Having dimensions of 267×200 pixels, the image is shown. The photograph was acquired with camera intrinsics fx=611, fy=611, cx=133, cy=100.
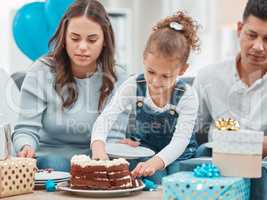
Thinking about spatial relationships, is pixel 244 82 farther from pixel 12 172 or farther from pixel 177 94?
pixel 12 172

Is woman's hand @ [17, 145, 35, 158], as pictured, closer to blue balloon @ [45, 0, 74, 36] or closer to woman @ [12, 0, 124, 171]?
woman @ [12, 0, 124, 171]

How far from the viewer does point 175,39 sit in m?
1.95

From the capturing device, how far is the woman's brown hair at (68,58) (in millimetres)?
2115

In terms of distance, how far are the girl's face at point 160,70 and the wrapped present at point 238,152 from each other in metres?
0.46

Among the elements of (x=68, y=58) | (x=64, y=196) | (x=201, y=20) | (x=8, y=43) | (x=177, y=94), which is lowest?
(x=64, y=196)

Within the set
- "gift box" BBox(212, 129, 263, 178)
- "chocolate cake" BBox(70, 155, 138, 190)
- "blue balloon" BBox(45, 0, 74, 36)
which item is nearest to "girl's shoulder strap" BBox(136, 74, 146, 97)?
"chocolate cake" BBox(70, 155, 138, 190)

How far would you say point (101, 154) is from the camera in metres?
1.77

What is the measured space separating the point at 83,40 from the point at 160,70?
311 mm

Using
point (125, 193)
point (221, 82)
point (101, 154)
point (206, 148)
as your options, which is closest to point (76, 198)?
point (125, 193)

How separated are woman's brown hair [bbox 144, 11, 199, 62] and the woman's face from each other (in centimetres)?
20

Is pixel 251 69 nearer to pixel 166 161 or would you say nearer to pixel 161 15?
pixel 166 161

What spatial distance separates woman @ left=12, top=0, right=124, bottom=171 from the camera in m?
2.12

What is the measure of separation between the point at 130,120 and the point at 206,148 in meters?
0.30

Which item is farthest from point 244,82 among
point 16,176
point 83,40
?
point 16,176
